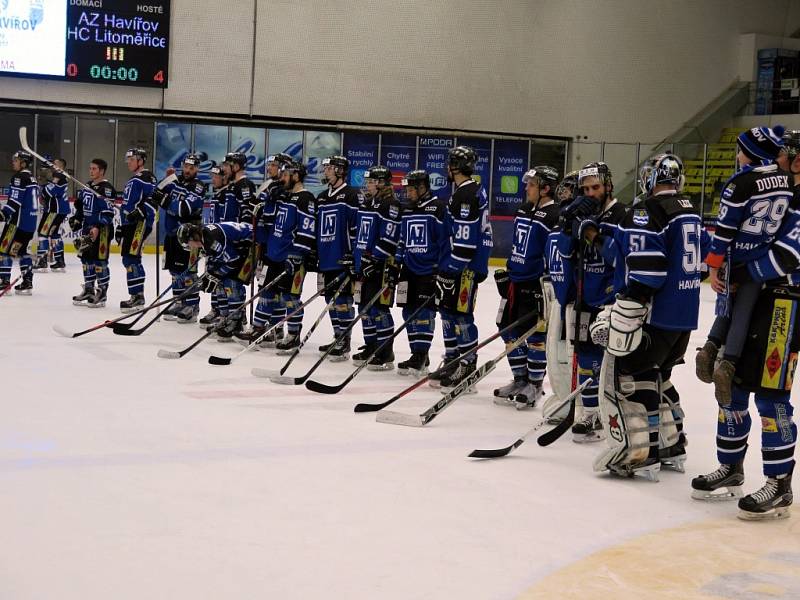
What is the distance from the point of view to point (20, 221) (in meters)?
11.6

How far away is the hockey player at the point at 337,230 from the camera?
8.30 m

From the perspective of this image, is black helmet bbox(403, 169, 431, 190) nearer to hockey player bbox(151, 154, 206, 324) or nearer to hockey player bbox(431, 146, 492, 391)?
hockey player bbox(431, 146, 492, 391)

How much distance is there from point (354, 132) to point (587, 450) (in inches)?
591

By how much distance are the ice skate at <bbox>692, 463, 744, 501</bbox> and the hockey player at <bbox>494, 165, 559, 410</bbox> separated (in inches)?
77.1

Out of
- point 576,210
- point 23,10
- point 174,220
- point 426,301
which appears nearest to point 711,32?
point 23,10

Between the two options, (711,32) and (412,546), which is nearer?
(412,546)

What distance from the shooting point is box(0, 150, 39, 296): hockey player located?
1159 cm

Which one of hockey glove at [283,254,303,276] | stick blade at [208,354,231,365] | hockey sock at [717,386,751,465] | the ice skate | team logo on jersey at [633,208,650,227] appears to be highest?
team logo on jersey at [633,208,650,227]

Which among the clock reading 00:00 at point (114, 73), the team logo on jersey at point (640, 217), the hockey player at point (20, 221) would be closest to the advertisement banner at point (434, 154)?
the clock reading 00:00 at point (114, 73)

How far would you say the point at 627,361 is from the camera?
14.9 feet

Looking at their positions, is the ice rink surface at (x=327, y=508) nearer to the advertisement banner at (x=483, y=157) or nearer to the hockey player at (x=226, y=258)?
the hockey player at (x=226, y=258)

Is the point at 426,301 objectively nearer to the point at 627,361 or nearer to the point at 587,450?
the point at 587,450

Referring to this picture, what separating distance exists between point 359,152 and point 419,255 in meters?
12.7

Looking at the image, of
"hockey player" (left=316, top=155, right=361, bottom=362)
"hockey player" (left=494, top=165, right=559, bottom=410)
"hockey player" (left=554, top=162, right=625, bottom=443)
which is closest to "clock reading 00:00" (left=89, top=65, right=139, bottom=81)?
"hockey player" (left=316, top=155, right=361, bottom=362)
